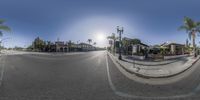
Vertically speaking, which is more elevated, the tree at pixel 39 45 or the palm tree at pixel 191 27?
the palm tree at pixel 191 27

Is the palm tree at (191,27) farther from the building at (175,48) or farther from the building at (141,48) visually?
the building at (141,48)

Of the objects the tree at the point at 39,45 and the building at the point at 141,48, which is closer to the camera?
the building at the point at 141,48

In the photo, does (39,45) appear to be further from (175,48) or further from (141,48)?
(175,48)

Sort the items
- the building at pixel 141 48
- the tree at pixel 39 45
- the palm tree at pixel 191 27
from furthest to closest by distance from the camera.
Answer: the tree at pixel 39 45 < the building at pixel 141 48 < the palm tree at pixel 191 27

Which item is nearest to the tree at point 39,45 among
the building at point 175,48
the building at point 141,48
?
the building at point 141,48

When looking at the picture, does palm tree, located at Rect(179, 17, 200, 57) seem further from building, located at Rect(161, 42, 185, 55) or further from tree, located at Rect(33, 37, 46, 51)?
tree, located at Rect(33, 37, 46, 51)

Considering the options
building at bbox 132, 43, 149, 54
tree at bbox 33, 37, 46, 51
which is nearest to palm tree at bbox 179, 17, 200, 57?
building at bbox 132, 43, 149, 54

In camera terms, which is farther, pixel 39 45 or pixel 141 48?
pixel 141 48

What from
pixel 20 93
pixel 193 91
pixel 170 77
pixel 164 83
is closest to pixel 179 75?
pixel 170 77

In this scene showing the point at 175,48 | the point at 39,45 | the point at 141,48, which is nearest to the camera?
the point at 175,48

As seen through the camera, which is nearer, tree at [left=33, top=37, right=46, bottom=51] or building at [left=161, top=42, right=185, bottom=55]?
building at [left=161, top=42, right=185, bottom=55]

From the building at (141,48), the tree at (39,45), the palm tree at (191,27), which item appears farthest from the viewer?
the tree at (39,45)

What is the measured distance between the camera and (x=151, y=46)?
8195mm

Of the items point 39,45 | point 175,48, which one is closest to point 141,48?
point 175,48
